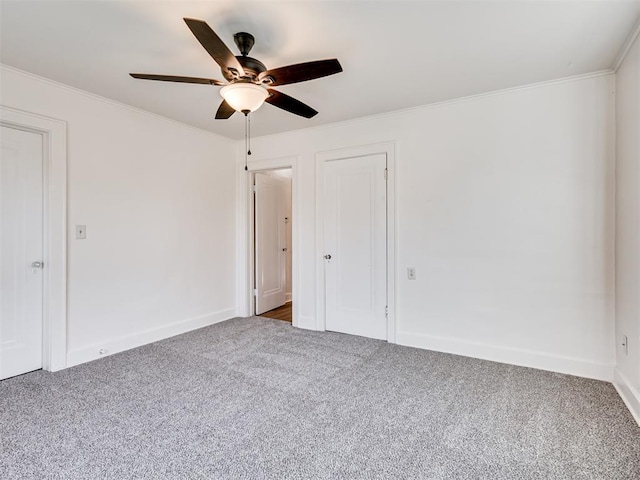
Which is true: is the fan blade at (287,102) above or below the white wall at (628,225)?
above

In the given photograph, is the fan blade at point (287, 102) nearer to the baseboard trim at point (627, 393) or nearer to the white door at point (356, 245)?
the white door at point (356, 245)

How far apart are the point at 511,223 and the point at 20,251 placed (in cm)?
409

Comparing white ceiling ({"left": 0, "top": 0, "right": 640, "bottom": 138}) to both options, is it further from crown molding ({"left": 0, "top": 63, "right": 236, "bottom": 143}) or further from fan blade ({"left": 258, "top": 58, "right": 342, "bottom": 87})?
fan blade ({"left": 258, "top": 58, "right": 342, "bottom": 87})

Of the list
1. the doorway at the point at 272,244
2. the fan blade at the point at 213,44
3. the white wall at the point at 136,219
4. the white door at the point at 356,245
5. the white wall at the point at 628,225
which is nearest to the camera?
the fan blade at the point at 213,44

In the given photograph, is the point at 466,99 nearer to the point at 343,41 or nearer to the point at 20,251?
the point at 343,41

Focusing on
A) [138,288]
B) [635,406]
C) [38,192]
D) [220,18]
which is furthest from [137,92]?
[635,406]

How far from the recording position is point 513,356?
2.88 m

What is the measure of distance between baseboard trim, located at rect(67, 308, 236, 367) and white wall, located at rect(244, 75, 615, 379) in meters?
2.31

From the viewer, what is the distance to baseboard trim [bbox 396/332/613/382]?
2598mm

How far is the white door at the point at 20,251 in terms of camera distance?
260 centimetres

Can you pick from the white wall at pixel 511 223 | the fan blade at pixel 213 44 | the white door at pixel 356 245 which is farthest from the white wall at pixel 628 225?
the fan blade at pixel 213 44

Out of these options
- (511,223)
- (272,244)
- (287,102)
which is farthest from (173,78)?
(272,244)

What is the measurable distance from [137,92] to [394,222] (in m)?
2.66

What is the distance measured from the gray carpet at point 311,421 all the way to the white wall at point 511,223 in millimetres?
320
